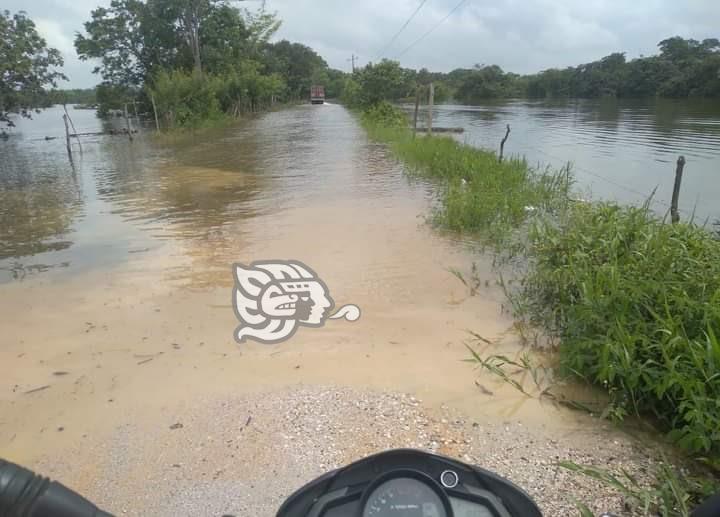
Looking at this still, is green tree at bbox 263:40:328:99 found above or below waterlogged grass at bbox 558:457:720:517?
above

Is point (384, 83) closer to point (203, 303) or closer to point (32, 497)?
point (203, 303)

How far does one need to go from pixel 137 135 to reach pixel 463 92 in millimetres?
50452

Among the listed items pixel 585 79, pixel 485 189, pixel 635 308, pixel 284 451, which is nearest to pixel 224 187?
pixel 485 189

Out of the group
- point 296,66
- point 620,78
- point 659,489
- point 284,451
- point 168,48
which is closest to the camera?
point 659,489

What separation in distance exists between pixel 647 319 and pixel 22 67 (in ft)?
61.2

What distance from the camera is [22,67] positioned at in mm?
15102

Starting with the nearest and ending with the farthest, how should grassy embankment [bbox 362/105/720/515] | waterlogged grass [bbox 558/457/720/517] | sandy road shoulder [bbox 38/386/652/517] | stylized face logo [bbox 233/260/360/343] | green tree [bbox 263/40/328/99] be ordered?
waterlogged grass [bbox 558/457/720/517] → sandy road shoulder [bbox 38/386/652/517] → grassy embankment [bbox 362/105/720/515] → stylized face logo [bbox 233/260/360/343] → green tree [bbox 263/40/328/99]

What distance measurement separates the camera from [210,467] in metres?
2.05

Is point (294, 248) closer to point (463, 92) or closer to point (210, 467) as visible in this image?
point (210, 467)

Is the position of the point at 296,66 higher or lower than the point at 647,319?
higher

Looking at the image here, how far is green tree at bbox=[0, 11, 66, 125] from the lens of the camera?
14602 millimetres

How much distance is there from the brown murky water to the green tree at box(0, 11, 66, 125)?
348 inches

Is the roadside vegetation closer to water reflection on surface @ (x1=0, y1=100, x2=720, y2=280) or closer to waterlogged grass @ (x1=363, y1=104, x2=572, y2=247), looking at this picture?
waterlogged grass @ (x1=363, y1=104, x2=572, y2=247)

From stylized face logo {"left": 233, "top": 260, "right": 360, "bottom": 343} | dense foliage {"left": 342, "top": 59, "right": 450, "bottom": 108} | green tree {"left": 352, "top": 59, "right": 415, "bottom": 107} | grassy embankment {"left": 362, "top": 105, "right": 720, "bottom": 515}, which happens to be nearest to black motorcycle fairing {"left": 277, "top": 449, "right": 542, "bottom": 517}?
grassy embankment {"left": 362, "top": 105, "right": 720, "bottom": 515}
